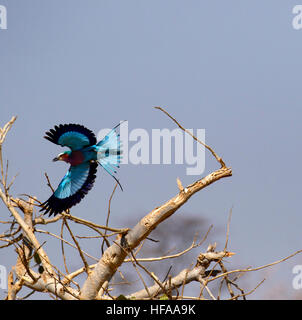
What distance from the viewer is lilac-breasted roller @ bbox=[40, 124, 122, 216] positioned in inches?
161

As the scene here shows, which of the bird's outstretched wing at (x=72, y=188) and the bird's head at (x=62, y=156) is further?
the bird's head at (x=62, y=156)

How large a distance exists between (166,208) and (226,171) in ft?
1.58

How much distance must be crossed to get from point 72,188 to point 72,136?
15.3 inches

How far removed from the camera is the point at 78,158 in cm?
422

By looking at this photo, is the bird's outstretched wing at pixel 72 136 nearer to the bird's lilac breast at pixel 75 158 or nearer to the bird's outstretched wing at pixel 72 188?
the bird's lilac breast at pixel 75 158

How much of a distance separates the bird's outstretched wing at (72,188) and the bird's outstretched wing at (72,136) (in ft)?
0.51

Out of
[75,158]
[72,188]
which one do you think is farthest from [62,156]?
[72,188]

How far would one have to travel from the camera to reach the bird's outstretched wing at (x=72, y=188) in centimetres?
412
